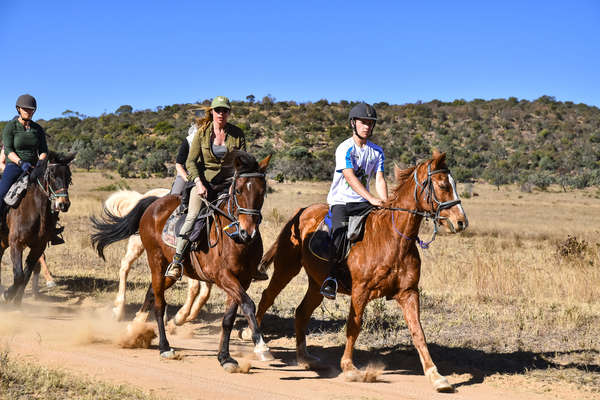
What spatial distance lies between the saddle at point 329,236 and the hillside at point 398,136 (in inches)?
1413

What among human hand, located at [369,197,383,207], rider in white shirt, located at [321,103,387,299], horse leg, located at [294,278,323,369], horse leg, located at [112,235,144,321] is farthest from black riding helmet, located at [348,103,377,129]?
horse leg, located at [112,235,144,321]

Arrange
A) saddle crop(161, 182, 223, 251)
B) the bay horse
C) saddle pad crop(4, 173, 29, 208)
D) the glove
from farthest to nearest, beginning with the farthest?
the glove → saddle pad crop(4, 173, 29, 208) → the bay horse → saddle crop(161, 182, 223, 251)

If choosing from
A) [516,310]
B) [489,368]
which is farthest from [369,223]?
[516,310]

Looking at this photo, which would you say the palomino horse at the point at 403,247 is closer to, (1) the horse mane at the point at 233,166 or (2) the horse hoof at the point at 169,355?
(1) the horse mane at the point at 233,166

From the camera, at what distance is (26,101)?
1054 cm

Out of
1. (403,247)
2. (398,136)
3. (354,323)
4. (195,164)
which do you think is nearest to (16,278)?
(195,164)

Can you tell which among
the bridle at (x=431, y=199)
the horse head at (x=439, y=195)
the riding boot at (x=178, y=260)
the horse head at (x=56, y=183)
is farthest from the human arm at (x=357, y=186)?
the horse head at (x=56, y=183)

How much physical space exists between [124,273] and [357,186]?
550cm

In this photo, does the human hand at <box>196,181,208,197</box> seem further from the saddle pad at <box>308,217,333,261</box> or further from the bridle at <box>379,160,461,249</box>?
the bridle at <box>379,160,461,249</box>

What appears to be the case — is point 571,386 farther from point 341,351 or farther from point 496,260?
point 496,260

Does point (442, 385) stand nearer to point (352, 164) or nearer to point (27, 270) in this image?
point (352, 164)

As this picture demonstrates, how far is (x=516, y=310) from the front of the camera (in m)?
→ 9.95

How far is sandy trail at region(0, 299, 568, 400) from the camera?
6199 millimetres

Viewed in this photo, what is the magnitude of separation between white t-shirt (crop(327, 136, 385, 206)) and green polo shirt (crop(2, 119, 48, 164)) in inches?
250
